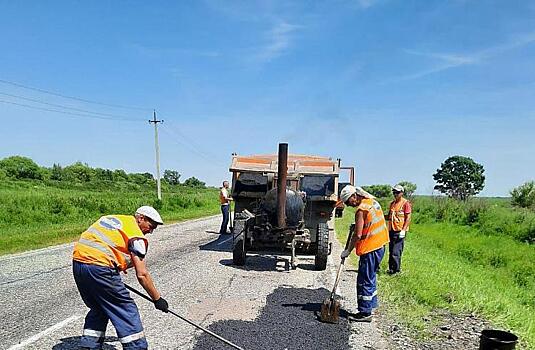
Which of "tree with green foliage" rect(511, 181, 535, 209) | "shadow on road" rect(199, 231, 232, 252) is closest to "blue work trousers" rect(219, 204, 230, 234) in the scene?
"shadow on road" rect(199, 231, 232, 252)

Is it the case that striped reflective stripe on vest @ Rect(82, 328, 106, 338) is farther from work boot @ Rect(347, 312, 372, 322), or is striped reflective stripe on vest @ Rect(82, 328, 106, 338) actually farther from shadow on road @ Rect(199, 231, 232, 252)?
shadow on road @ Rect(199, 231, 232, 252)

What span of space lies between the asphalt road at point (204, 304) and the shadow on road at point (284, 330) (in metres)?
0.01

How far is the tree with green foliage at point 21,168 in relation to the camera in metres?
51.3

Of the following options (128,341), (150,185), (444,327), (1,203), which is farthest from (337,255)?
(150,185)

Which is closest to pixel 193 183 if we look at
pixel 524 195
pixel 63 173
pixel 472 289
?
pixel 63 173

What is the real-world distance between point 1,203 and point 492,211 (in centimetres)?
2209

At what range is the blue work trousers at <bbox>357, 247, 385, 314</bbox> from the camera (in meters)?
6.92

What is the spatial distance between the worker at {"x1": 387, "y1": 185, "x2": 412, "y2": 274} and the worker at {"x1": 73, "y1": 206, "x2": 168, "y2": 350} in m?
6.24

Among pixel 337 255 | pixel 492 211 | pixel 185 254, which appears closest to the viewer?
pixel 185 254

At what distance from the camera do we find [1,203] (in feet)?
67.3

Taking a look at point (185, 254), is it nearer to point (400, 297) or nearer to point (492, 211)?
point (400, 297)

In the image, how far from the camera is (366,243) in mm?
7121

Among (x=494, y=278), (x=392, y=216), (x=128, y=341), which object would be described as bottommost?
(x=494, y=278)

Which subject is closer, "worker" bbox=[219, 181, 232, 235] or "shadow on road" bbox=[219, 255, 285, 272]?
"shadow on road" bbox=[219, 255, 285, 272]
